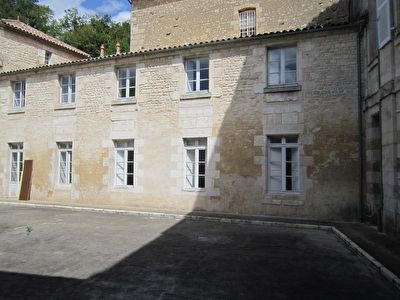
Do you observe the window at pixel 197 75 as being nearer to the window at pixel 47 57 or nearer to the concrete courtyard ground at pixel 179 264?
the concrete courtyard ground at pixel 179 264

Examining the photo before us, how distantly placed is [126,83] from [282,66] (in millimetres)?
5380

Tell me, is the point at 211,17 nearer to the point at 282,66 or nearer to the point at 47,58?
the point at 282,66

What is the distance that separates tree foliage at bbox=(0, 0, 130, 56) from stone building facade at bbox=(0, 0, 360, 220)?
1482 centimetres

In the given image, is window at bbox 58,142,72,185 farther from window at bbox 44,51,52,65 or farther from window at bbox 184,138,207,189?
window at bbox 44,51,52,65

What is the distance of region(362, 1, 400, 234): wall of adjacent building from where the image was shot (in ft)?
21.2

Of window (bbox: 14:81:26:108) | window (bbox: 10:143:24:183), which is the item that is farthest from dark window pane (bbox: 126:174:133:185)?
window (bbox: 14:81:26:108)

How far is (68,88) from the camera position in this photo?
13.0 metres

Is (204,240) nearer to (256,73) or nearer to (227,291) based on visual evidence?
(227,291)

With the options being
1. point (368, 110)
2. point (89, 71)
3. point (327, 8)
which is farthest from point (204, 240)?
point (327, 8)

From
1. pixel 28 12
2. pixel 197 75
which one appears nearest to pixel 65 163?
pixel 197 75

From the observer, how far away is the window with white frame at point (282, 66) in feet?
31.7

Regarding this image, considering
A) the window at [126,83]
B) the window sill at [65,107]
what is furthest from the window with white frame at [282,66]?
the window sill at [65,107]

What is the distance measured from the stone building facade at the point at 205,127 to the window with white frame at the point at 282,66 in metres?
0.03

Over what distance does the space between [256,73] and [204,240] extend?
17.3 ft
